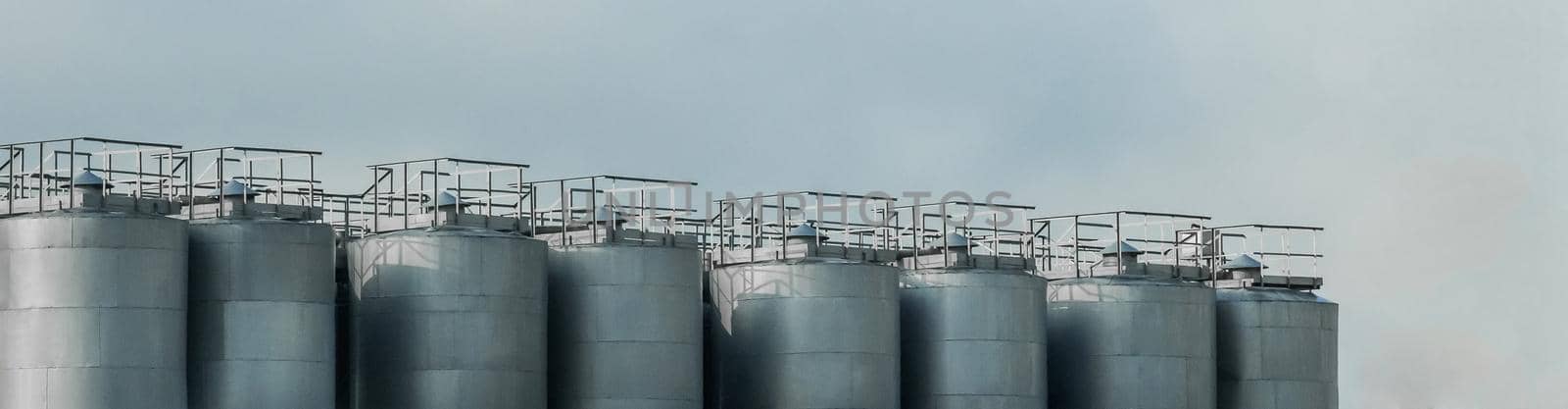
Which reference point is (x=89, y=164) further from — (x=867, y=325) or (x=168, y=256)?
(x=867, y=325)

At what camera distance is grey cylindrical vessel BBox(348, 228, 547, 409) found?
59594mm

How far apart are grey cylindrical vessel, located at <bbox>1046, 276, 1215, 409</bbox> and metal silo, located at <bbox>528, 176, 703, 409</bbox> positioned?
13724 mm

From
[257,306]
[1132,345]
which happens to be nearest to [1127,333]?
[1132,345]

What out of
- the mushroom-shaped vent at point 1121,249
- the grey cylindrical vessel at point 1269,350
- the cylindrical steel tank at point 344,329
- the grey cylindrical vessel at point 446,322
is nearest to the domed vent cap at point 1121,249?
the mushroom-shaped vent at point 1121,249

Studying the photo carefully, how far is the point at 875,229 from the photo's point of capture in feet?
231

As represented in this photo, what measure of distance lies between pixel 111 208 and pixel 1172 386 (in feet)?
102

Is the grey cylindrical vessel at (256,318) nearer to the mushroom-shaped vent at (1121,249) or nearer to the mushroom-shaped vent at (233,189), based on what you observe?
the mushroom-shaped vent at (233,189)

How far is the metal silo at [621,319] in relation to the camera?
62812 mm

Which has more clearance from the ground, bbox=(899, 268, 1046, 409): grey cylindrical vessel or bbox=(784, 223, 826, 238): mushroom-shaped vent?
bbox=(784, 223, 826, 238): mushroom-shaped vent

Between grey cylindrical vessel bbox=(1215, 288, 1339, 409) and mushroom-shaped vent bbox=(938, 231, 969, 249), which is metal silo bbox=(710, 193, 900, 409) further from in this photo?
grey cylindrical vessel bbox=(1215, 288, 1339, 409)

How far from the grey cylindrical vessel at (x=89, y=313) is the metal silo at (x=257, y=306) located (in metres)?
1.45

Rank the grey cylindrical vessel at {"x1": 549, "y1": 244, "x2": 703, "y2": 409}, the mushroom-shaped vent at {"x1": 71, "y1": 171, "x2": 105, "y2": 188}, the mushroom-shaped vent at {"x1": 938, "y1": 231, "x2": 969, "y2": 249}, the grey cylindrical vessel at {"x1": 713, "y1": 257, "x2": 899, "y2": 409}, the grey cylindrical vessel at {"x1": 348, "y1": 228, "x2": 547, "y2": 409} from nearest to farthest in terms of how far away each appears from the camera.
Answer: the mushroom-shaped vent at {"x1": 71, "y1": 171, "x2": 105, "y2": 188}
the grey cylindrical vessel at {"x1": 348, "y1": 228, "x2": 547, "y2": 409}
the grey cylindrical vessel at {"x1": 549, "y1": 244, "x2": 703, "y2": 409}
the grey cylindrical vessel at {"x1": 713, "y1": 257, "x2": 899, "y2": 409}
the mushroom-shaped vent at {"x1": 938, "y1": 231, "x2": 969, "y2": 249}

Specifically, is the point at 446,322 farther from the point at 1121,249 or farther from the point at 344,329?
the point at 1121,249

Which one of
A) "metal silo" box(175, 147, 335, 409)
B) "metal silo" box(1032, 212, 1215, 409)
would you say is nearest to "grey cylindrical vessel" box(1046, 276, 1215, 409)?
"metal silo" box(1032, 212, 1215, 409)
